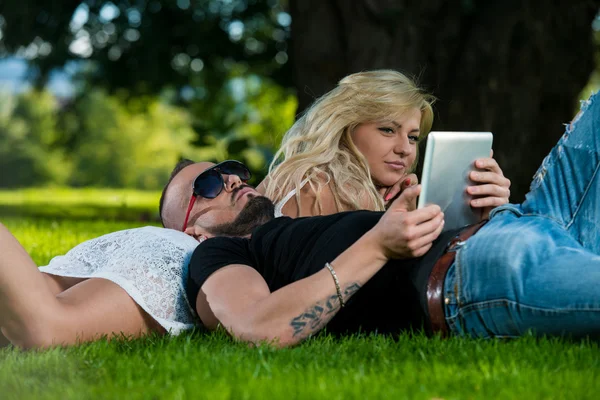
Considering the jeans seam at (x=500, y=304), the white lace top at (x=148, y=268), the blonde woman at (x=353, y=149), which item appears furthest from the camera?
the blonde woman at (x=353, y=149)

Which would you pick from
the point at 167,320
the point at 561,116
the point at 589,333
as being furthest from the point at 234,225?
the point at 561,116

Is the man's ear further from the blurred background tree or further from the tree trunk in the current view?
the tree trunk

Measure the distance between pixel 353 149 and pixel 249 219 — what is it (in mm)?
1170

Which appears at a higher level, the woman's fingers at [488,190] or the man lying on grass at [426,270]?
the woman's fingers at [488,190]

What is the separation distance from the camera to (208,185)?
4.55 metres

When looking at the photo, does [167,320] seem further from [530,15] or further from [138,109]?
[138,109]

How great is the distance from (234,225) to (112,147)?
51.8m

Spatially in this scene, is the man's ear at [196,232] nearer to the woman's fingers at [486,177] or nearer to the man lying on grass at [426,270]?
the man lying on grass at [426,270]

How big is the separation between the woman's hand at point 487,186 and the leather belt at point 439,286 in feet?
1.34

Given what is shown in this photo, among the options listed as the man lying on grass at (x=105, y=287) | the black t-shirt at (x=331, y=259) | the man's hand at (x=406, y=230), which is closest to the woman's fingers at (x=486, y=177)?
the black t-shirt at (x=331, y=259)

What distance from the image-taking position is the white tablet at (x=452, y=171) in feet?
11.4

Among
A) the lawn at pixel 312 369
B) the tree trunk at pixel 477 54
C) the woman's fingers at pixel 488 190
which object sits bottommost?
the lawn at pixel 312 369

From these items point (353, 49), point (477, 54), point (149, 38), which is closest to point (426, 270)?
point (353, 49)

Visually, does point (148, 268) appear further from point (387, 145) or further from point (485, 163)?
point (387, 145)
